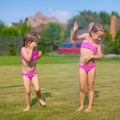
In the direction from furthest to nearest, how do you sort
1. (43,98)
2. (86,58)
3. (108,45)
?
(108,45), (43,98), (86,58)

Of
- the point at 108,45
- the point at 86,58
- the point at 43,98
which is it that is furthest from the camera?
the point at 108,45

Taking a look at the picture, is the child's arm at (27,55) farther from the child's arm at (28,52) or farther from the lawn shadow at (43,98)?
the lawn shadow at (43,98)

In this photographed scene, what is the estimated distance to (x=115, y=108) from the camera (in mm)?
6465

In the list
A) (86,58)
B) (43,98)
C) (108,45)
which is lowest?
(43,98)

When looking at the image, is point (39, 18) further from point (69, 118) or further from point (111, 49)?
point (69, 118)

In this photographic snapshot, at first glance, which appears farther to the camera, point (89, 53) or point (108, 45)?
point (108, 45)

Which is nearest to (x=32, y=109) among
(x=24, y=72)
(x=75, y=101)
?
(x=24, y=72)

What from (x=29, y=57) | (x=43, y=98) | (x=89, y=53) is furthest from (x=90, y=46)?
(x=43, y=98)

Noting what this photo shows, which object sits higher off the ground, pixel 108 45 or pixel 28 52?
pixel 28 52

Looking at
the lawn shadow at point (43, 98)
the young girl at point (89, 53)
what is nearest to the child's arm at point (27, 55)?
the young girl at point (89, 53)

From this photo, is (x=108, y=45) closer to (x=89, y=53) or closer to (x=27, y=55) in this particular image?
(x=89, y=53)

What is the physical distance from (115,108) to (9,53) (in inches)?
1364

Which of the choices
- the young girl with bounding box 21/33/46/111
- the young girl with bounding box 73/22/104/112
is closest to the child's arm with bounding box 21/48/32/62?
the young girl with bounding box 21/33/46/111

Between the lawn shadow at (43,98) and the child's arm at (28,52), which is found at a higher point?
the child's arm at (28,52)
